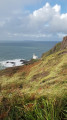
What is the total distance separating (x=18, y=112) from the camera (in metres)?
4.23

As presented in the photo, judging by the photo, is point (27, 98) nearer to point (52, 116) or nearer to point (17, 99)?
point (17, 99)

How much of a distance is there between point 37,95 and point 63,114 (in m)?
1.41

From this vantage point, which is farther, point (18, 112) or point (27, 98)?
point (27, 98)

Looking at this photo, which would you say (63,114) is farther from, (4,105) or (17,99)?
(4,105)

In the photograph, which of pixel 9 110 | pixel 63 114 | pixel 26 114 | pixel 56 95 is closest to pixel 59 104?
pixel 63 114

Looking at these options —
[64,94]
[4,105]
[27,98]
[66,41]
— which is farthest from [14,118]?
[66,41]

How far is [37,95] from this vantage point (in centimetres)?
504

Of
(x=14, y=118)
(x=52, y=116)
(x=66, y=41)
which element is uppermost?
(x=66, y=41)

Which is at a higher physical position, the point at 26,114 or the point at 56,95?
the point at 56,95

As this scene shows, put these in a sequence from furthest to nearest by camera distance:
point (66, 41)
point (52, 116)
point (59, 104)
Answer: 1. point (66, 41)
2. point (59, 104)
3. point (52, 116)

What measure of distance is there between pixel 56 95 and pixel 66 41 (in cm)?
5079

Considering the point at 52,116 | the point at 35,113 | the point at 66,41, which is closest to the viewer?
the point at 52,116

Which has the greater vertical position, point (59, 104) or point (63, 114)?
point (59, 104)

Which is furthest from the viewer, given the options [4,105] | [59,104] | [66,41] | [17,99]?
[66,41]
